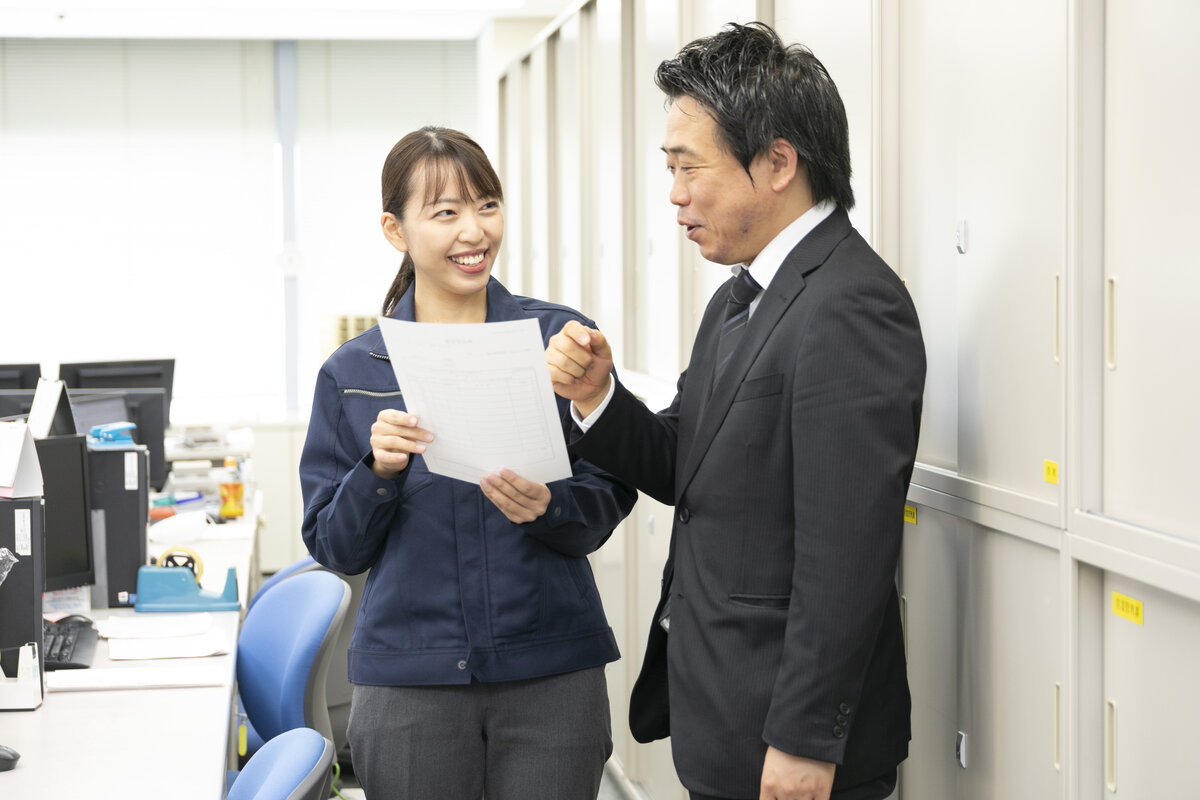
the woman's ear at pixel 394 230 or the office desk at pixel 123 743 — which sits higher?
the woman's ear at pixel 394 230

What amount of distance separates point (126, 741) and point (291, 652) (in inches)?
22.2

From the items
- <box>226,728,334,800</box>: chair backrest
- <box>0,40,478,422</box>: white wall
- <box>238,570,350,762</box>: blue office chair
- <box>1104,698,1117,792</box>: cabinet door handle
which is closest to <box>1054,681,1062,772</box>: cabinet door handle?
<box>1104,698,1117,792</box>: cabinet door handle

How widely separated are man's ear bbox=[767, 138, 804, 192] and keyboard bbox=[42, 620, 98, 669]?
177cm

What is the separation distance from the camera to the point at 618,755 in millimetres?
3723

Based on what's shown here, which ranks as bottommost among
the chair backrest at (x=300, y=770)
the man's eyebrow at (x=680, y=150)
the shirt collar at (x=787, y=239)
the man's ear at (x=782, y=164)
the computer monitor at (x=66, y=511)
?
the chair backrest at (x=300, y=770)

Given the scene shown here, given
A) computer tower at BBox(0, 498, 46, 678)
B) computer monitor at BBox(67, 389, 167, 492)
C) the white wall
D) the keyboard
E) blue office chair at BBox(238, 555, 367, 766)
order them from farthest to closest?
the white wall → computer monitor at BBox(67, 389, 167, 492) → blue office chair at BBox(238, 555, 367, 766) → the keyboard → computer tower at BBox(0, 498, 46, 678)

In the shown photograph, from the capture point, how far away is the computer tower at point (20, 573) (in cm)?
203

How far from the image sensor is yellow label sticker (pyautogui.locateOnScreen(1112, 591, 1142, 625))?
1327 millimetres

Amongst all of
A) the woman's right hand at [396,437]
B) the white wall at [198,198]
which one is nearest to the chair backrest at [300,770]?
the woman's right hand at [396,437]

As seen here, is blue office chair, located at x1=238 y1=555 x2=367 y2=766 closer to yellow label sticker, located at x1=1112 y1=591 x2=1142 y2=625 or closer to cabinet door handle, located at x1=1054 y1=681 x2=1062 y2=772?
cabinet door handle, located at x1=1054 y1=681 x2=1062 y2=772

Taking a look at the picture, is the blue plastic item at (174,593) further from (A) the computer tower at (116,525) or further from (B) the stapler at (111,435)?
(B) the stapler at (111,435)

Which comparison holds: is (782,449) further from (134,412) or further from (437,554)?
(134,412)

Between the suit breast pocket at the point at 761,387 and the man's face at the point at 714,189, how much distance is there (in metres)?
0.20

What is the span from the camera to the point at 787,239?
1.43 meters
